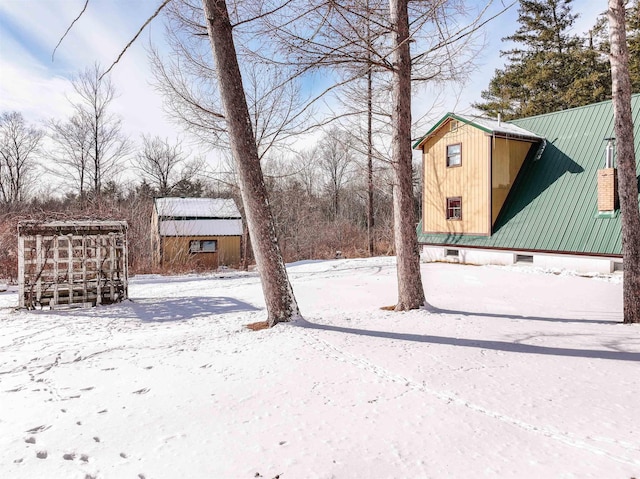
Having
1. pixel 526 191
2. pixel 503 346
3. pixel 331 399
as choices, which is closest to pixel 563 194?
pixel 526 191

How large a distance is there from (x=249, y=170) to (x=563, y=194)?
36.4ft

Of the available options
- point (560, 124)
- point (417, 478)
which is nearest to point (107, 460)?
point (417, 478)

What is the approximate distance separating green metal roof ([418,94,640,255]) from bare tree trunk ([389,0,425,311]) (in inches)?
286

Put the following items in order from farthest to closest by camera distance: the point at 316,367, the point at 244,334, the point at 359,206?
the point at 359,206 → the point at 244,334 → the point at 316,367

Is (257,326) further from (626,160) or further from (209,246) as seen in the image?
(209,246)

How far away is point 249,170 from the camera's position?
554 centimetres

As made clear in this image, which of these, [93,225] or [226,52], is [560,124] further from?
[93,225]

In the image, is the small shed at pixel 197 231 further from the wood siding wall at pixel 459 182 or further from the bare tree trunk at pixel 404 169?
the bare tree trunk at pixel 404 169

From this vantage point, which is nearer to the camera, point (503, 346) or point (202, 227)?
point (503, 346)

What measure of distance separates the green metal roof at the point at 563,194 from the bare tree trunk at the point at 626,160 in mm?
5091

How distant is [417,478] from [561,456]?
88cm

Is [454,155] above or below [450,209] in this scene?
above

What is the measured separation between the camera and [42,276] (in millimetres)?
8789

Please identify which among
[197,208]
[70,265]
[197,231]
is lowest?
[70,265]
